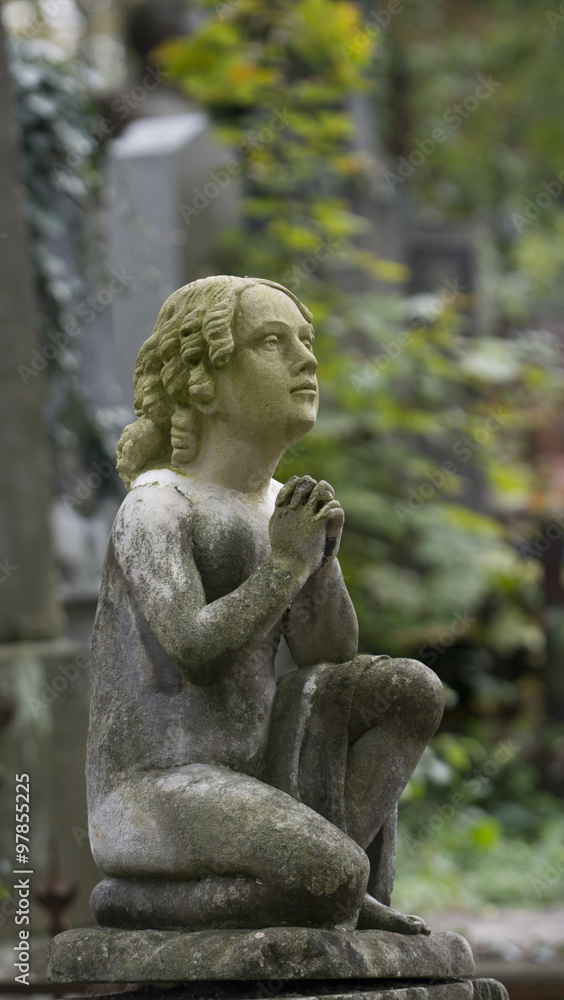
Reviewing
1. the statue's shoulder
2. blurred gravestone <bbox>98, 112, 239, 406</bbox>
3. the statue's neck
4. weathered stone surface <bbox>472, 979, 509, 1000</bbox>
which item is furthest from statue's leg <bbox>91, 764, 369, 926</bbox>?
blurred gravestone <bbox>98, 112, 239, 406</bbox>

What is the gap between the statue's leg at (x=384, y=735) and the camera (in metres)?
3.51

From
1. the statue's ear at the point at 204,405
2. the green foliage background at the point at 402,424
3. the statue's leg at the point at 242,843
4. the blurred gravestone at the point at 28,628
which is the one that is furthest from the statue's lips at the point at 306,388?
the green foliage background at the point at 402,424

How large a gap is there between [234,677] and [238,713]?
0.10 metres

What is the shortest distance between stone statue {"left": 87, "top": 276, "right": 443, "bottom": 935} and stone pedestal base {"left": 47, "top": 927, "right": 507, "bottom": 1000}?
0.08 metres

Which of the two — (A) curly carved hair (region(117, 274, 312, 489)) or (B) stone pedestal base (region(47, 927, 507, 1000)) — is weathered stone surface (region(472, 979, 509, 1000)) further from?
(A) curly carved hair (region(117, 274, 312, 489))

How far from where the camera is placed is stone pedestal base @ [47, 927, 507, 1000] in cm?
304

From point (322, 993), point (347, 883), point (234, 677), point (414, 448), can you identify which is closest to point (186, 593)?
point (234, 677)

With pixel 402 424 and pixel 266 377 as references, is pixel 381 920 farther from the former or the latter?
pixel 402 424

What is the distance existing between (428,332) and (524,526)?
3.76 m

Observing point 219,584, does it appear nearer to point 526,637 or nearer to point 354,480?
point 354,480

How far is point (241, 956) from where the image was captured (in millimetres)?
3027

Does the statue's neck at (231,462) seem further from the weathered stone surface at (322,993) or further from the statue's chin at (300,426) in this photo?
the weathered stone surface at (322,993)

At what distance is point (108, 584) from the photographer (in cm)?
363

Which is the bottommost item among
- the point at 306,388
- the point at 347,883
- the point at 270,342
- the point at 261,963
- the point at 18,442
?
the point at 261,963
